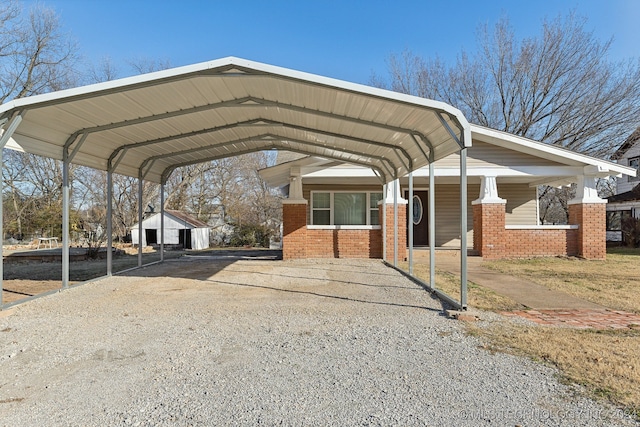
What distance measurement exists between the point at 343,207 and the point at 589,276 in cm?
767

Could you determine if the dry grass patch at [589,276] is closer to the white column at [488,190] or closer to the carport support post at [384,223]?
the white column at [488,190]

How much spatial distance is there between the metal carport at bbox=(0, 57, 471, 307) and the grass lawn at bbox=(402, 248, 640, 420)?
3.72 feet

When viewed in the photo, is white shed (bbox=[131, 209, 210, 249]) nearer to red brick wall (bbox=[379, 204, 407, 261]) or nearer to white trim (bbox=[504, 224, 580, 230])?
red brick wall (bbox=[379, 204, 407, 261])

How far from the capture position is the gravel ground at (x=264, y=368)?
9.28ft

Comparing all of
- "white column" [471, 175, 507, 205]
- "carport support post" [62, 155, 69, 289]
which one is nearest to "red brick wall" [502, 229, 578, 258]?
"white column" [471, 175, 507, 205]

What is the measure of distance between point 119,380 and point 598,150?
80.9ft

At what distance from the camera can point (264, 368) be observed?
12.1 ft

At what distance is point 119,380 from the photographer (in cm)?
345

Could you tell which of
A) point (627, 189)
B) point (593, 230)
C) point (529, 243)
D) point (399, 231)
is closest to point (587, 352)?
point (399, 231)

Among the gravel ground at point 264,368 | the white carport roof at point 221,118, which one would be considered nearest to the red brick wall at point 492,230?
the white carport roof at point 221,118

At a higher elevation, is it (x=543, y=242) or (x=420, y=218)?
(x=420, y=218)

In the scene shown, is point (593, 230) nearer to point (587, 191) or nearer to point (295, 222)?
point (587, 191)

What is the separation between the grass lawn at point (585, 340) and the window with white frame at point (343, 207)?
5861 millimetres

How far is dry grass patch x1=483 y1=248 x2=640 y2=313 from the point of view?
6785 millimetres
